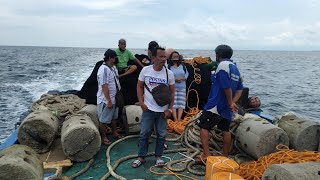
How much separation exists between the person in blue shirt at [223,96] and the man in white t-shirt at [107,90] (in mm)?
1738

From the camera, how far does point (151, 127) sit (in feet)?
16.5

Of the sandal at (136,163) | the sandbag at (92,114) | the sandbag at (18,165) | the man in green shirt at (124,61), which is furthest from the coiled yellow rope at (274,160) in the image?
the man in green shirt at (124,61)

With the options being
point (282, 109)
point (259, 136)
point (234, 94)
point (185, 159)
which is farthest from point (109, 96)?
point (282, 109)

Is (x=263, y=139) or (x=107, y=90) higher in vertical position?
(x=107, y=90)

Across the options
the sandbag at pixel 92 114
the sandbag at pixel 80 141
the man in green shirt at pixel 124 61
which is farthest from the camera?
the man in green shirt at pixel 124 61

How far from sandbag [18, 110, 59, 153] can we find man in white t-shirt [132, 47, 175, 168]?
1.65m

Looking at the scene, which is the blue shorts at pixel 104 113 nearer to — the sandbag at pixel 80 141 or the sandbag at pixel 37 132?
the sandbag at pixel 80 141

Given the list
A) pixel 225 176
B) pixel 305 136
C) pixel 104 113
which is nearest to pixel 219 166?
pixel 225 176

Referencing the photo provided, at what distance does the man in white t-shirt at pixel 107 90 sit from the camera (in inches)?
222

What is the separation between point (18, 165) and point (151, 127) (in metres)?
2.01

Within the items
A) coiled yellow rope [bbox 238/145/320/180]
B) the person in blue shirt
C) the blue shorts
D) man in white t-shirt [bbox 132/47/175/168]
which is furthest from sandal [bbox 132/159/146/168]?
coiled yellow rope [bbox 238/145/320/180]

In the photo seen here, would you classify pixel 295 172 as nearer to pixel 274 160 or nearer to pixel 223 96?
pixel 274 160

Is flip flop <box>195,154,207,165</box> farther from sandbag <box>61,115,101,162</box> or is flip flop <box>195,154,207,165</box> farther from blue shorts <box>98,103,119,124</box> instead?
blue shorts <box>98,103,119,124</box>

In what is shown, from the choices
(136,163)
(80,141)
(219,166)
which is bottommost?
(136,163)
